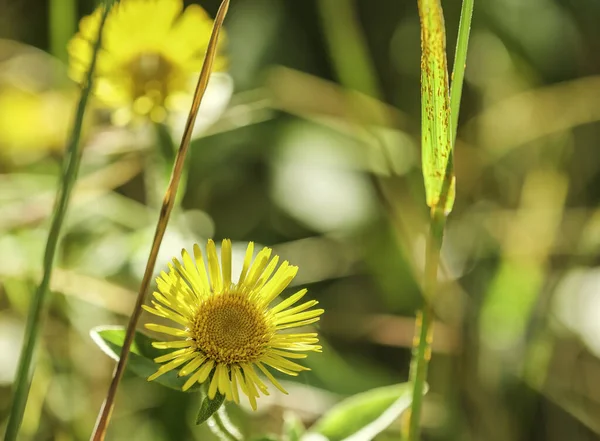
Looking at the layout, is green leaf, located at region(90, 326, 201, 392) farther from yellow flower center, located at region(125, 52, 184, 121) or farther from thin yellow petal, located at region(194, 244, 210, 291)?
yellow flower center, located at region(125, 52, 184, 121)

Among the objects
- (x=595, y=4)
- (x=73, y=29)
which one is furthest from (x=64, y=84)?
(x=595, y=4)

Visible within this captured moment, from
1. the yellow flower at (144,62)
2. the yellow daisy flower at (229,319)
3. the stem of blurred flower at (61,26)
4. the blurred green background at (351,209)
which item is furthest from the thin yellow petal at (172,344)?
the stem of blurred flower at (61,26)

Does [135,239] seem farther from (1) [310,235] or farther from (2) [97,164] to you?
(1) [310,235]

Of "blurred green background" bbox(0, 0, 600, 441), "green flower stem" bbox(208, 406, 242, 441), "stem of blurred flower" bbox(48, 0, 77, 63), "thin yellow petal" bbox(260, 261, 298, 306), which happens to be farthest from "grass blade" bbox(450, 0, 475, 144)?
"stem of blurred flower" bbox(48, 0, 77, 63)

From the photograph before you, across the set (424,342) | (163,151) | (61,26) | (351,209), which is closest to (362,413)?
(424,342)

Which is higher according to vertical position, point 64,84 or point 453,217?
point 64,84
